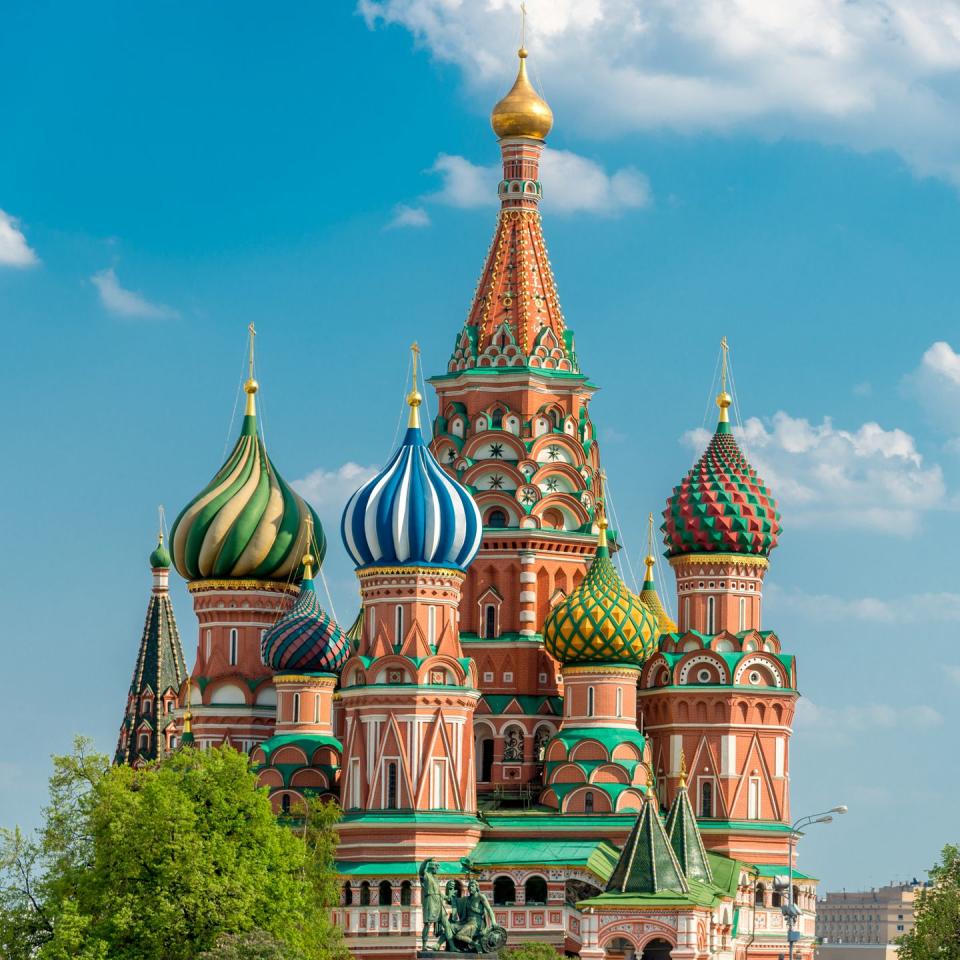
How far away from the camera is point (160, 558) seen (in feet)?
292

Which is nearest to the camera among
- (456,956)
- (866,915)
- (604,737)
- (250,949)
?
(456,956)

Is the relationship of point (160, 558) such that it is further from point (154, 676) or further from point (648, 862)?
point (648, 862)

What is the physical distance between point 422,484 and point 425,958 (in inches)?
541

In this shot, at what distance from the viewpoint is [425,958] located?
53.3 metres

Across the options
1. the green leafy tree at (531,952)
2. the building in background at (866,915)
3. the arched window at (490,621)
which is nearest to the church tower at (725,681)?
the arched window at (490,621)

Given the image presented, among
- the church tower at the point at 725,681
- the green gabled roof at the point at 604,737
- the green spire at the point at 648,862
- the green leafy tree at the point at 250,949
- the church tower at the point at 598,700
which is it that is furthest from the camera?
the church tower at the point at 725,681

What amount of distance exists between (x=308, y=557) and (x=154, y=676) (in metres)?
22.0

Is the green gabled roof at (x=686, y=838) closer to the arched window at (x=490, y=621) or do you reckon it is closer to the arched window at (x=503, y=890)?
the arched window at (x=503, y=890)

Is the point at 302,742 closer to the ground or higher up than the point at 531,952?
higher up

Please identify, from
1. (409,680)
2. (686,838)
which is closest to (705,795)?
(686,838)

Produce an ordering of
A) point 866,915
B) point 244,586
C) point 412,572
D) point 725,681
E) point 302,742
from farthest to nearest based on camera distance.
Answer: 1. point 866,915
2. point 244,586
3. point 725,681
4. point 302,742
5. point 412,572

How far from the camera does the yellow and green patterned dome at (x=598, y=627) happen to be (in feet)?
214

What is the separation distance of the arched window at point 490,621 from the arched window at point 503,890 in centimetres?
769

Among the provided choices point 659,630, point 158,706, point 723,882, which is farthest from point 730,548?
point 158,706
